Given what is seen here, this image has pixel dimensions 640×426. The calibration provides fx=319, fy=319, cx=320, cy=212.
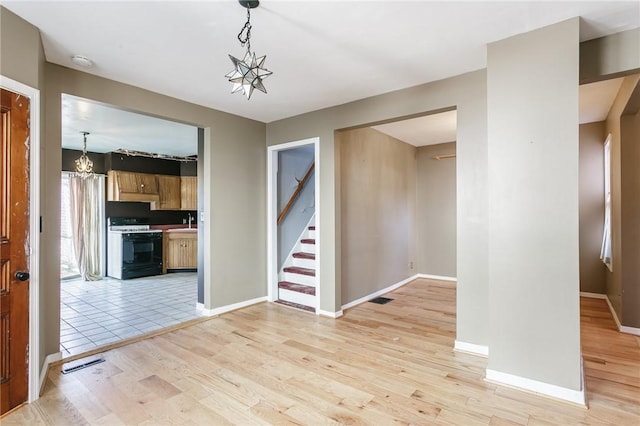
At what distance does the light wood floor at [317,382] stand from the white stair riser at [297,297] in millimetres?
719

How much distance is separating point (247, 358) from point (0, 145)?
7.67 feet

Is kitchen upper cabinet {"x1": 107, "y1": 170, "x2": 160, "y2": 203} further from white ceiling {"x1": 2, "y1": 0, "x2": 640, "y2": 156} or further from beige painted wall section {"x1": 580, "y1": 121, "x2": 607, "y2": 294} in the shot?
beige painted wall section {"x1": 580, "y1": 121, "x2": 607, "y2": 294}

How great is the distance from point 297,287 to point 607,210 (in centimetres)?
442

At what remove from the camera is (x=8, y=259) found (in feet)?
6.79

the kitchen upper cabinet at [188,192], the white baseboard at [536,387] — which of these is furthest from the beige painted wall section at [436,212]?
the kitchen upper cabinet at [188,192]

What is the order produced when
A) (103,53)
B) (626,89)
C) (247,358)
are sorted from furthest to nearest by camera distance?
1. (626,89)
2. (247,358)
3. (103,53)

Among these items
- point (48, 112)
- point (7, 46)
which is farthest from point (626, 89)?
point (48, 112)

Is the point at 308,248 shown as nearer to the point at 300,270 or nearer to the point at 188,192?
the point at 300,270

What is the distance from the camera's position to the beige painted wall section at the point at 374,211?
4.38 meters

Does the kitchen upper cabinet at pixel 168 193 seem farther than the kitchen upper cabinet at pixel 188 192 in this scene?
No

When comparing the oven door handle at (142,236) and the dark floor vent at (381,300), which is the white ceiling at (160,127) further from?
the dark floor vent at (381,300)

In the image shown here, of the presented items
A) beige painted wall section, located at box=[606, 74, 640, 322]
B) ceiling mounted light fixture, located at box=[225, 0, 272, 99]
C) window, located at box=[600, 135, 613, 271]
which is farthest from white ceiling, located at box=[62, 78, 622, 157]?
ceiling mounted light fixture, located at box=[225, 0, 272, 99]

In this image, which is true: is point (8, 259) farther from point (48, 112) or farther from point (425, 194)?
point (425, 194)

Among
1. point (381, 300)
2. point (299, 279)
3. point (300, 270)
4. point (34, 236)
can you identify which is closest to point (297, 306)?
point (299, 279)
